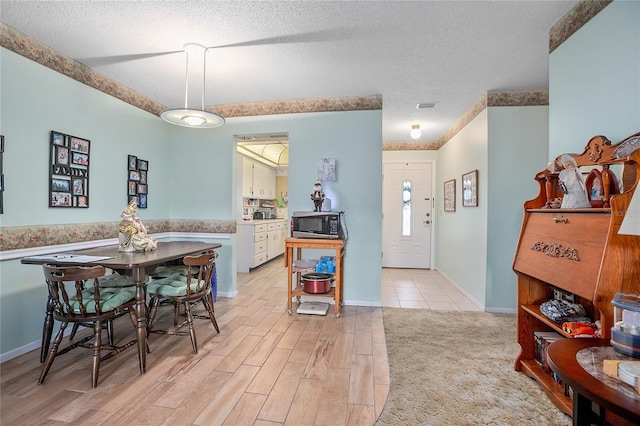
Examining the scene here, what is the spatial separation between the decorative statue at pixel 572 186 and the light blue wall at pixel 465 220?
1711 mm

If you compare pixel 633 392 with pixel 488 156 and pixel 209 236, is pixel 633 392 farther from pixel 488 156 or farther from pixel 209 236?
pixel 209 236

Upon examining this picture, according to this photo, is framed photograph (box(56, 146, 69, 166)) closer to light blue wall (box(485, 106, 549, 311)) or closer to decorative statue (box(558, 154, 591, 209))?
decorative statue (box(558, 154, 591, 209))

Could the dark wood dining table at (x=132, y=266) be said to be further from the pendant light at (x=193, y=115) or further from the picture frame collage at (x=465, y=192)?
the picture frame collage at (x=465, y=192)

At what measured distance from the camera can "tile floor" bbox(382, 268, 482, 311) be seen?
3615 mm

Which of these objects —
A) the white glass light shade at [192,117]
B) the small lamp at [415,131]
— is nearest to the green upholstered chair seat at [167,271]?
the white glass light shade at [192,117]

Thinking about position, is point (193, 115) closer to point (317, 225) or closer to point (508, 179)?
point (317, 225)

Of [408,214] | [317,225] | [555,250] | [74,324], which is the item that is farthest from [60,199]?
[408,214]

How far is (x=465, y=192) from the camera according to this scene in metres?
4.06

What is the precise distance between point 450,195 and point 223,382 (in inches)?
166

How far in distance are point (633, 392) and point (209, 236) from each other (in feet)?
12.8

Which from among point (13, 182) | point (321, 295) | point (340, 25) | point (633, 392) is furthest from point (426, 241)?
point (13, 182)

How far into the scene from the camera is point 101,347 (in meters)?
1.95

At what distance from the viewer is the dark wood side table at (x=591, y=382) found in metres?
0.83

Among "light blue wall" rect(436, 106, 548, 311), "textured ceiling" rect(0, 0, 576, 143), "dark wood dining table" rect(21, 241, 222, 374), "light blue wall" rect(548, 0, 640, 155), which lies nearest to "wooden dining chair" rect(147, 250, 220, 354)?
"dark wood dining table" rect(21, 241, 222, 374)
